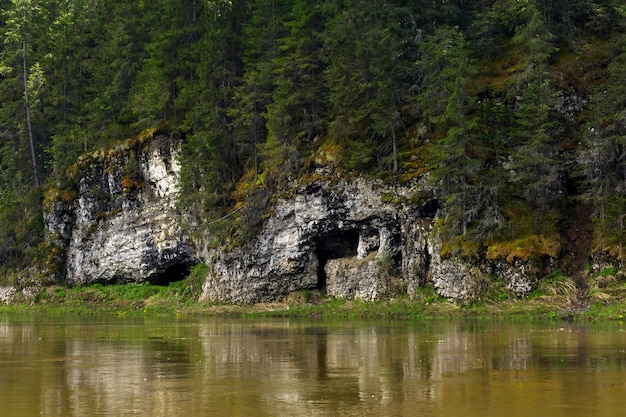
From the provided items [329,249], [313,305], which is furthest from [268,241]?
[313,305]

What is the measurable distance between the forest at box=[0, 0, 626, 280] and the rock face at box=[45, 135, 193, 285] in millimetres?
1905

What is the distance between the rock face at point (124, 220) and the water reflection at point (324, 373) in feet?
87.9

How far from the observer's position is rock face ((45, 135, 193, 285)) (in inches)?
2192

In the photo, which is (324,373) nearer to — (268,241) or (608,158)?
(608,158)

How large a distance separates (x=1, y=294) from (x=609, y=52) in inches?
1784

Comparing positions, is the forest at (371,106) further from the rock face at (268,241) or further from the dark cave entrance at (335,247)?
the dark cave entrance at (335,247)

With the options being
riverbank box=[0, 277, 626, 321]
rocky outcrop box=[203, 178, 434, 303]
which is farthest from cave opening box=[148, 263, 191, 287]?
rocky outcrop box=[203, 178, 434, 303]

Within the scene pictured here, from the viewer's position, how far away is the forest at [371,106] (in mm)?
39844

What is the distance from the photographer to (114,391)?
14.8 metres

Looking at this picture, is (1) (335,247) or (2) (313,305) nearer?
(2) (313,305)

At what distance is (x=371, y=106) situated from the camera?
4459cm

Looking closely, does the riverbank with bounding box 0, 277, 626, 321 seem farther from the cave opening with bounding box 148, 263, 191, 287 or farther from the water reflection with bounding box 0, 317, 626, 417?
the water reflection with bounding box 0, 317, 626, 417

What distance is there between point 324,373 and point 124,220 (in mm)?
43449

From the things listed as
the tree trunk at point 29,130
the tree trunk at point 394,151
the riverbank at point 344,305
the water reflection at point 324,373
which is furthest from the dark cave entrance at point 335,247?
the tree trunk at point 29,130
